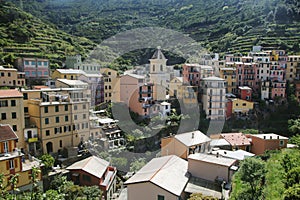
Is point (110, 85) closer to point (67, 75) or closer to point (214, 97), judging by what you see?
point (67, 75)

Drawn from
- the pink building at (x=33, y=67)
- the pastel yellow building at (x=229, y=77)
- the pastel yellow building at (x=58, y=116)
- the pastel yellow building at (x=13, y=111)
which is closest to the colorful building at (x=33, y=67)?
the pink building at (x=33, y=67)

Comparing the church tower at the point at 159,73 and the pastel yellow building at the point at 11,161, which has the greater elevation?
the church tower at the point at 159,73

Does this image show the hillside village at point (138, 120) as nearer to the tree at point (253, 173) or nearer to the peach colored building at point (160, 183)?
the peach colored building at point (160, 183)

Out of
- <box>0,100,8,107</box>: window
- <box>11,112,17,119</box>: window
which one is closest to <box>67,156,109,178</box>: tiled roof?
<box>11,112,17,119</box>: window

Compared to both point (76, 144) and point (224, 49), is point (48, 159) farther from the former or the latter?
point (224, 49)

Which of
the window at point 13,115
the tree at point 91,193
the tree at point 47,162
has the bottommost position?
the tree at point 91,193
